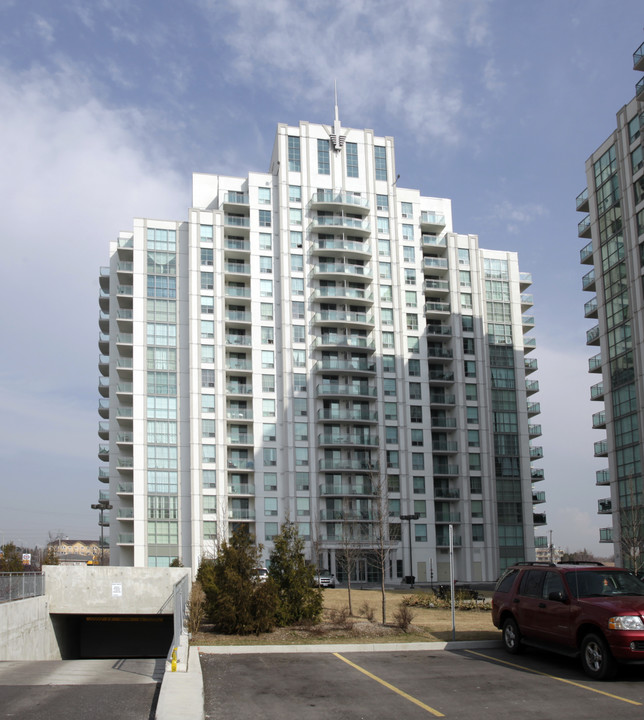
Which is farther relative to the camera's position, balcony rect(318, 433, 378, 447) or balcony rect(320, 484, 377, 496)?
balcony rect(318, 433, 378, 447)

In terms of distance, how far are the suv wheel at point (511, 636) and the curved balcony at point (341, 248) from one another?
65096mm

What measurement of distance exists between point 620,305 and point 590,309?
236 inches

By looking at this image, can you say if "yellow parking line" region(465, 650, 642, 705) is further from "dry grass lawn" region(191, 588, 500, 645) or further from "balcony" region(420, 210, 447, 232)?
"balcony" region(420, 210, 447, 232)

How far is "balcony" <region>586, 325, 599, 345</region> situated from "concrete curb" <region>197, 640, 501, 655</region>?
1999 inches

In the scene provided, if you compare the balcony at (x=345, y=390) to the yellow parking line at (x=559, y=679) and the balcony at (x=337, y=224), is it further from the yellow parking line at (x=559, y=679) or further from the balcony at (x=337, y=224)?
the yellow parking line at (x=559, y=679)

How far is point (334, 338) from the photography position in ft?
260

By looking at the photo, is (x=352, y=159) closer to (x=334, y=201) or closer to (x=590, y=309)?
(x=334, y=201)

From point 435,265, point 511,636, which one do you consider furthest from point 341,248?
point 511,636

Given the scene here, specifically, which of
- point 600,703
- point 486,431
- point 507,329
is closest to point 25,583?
point 600,703

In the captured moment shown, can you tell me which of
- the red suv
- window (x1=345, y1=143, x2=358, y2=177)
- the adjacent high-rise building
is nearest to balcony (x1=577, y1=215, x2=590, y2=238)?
the adjacent high-rise building

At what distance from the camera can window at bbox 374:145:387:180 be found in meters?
85.3

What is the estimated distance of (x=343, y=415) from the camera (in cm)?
7831

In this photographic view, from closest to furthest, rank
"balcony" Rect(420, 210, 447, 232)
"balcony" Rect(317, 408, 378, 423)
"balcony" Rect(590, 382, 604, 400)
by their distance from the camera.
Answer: "balcony" Rect(590, 382, 604, 400), "balcony" Rect(317, 408, 378, 423), "balcony" Rect(420, 210, 447, 232)

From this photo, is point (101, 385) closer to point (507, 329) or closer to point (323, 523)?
point (323, 523)
